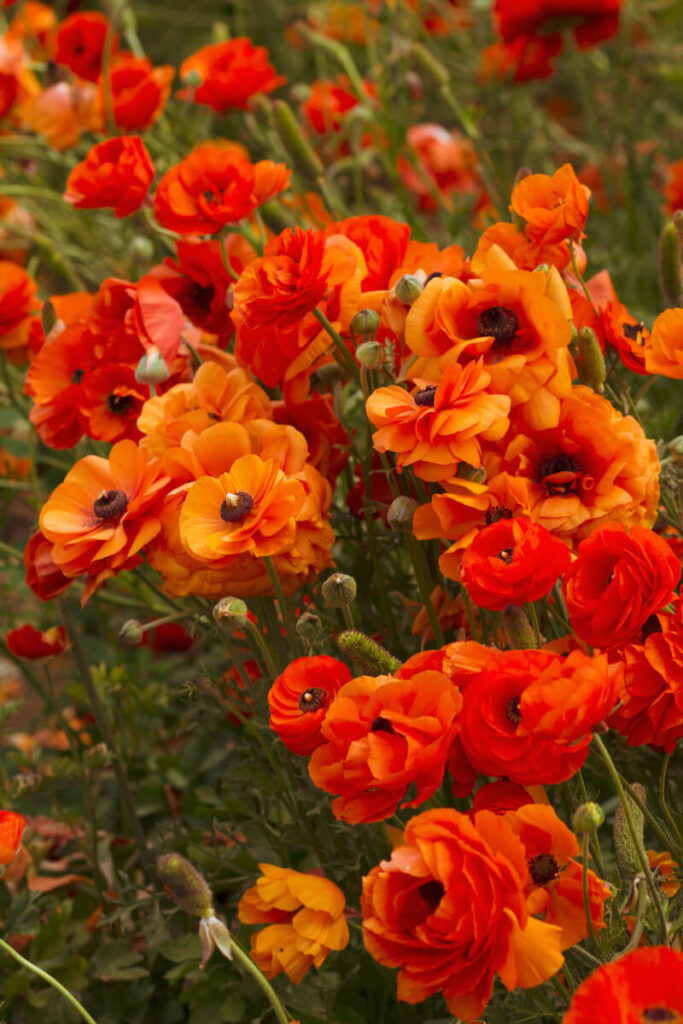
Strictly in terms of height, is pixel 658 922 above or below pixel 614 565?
below

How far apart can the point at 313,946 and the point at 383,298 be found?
51 centimetres

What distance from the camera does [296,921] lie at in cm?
72

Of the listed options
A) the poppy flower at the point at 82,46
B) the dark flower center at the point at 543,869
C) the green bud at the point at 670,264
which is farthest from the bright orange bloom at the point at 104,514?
the poppy flower at the point at 82,46

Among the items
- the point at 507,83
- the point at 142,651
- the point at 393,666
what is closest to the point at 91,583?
the point at 393,666

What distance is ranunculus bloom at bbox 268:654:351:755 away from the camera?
700 millimetres

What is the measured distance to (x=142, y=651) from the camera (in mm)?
1514

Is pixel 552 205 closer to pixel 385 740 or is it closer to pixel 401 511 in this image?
pixel 401 511

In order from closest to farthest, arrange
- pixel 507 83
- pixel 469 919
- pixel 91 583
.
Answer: pixel 469 919 → pixel 91 583 → pixel 507 83

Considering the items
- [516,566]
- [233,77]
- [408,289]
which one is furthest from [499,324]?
[233,77]

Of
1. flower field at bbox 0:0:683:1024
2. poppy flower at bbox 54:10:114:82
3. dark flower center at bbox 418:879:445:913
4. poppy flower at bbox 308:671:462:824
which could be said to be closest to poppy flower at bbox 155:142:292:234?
flower field at bbox 0:0:683:1024

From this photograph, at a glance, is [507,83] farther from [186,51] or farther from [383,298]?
[186,51]

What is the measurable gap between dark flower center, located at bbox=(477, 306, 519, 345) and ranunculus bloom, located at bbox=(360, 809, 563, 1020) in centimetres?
38

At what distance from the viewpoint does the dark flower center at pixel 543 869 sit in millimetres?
655

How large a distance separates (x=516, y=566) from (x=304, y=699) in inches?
6.6
